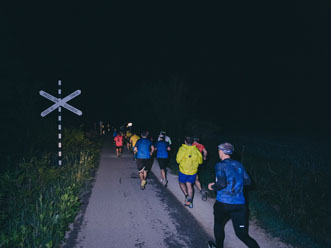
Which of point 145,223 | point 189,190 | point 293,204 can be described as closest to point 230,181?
point 145,223

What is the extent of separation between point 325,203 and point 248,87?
30124 mm

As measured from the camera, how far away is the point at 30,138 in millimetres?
10891

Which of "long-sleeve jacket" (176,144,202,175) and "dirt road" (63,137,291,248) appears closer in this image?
"dirt road" (63,137,291,248)

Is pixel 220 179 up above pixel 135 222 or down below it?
above

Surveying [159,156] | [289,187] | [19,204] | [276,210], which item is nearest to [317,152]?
[289,187]

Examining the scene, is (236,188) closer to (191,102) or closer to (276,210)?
(276,210)

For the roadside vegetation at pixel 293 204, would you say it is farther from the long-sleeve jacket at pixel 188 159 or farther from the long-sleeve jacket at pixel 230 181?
the long-sleeve jacket at pixel 230 181

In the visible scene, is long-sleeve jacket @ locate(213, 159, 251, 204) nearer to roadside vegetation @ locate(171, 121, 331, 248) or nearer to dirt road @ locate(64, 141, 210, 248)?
dirt road @ locate(64, 141, 210, 248)

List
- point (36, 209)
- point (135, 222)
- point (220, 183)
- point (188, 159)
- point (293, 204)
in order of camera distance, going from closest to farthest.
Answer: point (220, 183) < point (36, 209) < point (135, 222) < point (188, 159) < point (293, 204)

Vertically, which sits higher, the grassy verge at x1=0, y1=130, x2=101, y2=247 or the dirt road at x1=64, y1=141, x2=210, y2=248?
the grassy verge at x1=0, y1=130, x2=101, y2=247

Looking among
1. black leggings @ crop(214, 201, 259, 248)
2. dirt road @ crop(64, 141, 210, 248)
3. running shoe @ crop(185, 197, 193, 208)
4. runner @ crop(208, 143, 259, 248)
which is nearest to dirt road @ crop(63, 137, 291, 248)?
dirt road @ crop(64, 141, 210, 248)

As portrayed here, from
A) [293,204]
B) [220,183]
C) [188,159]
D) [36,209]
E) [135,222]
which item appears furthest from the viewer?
[293,204]

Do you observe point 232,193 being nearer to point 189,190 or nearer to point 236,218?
point 236,218

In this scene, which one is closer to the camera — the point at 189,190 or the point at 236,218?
the point at 236,218
